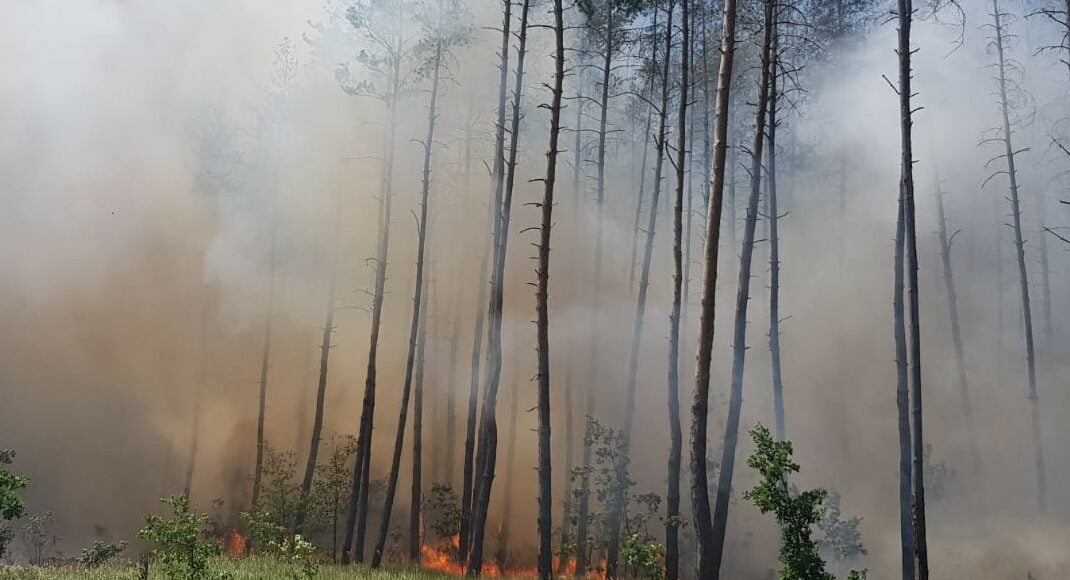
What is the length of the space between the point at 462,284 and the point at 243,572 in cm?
1737

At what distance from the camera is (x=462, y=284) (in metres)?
29.2

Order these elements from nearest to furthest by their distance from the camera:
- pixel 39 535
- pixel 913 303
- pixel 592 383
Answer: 1. pixel 913 303
2. pixel 39 535
3. pixel 592 383

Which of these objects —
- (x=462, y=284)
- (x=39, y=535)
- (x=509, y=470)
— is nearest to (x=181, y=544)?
(x=39, y=535)

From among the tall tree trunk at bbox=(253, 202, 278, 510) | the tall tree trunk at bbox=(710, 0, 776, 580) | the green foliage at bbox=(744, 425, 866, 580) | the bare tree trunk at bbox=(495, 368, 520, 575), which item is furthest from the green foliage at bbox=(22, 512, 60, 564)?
the green foliage at bbox=(744, 425, 866, 580)

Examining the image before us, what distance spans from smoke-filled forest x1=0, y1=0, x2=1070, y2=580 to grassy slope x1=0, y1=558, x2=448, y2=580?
263 inches

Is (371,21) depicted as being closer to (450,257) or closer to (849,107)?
(450,257)

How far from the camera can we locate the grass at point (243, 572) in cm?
1215

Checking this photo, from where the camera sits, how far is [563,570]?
2198 centimetres

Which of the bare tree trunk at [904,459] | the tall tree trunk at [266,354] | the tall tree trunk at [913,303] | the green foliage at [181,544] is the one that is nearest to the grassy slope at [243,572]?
the green foliage at [181,544]

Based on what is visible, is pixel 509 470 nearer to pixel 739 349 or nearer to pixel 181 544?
pixel 739 349

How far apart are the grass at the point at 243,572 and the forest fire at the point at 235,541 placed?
28.8ft

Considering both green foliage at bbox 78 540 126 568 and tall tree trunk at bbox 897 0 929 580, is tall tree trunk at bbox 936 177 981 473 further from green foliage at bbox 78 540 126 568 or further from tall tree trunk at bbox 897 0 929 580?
green foliage at bbox 78 540 126 568

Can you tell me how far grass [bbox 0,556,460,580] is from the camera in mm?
12148

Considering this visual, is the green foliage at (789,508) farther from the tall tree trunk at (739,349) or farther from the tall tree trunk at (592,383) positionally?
the tall tree trunk at (592,383)
